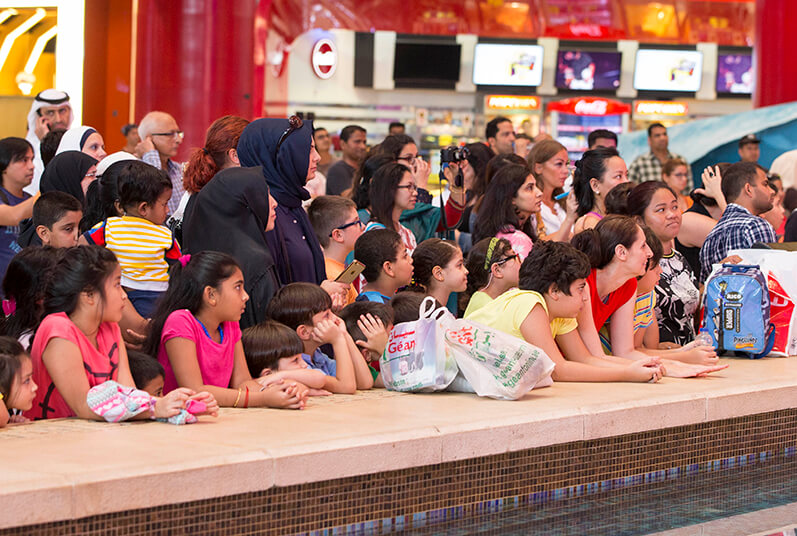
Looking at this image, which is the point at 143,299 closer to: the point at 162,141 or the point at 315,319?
the point at 315,319

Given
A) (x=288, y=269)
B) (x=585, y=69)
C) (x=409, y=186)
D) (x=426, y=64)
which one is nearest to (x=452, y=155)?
(x=409, y=186)

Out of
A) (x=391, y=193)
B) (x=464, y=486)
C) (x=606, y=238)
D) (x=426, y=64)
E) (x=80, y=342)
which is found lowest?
(x=464, y=486)

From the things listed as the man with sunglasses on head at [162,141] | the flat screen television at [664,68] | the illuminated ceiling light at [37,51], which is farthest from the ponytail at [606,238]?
the flat screen television at [664,68]

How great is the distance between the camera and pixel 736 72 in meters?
17.0

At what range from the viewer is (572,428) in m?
4.22

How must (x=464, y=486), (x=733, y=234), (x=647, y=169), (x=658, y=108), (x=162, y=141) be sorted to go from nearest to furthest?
(x=464, y=486) < (x=733, y=234) < (x=162, y=141) < (x=647, y=169) < (x=658, y=108)

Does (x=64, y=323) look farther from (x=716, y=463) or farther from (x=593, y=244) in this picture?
(x=716, y=463)

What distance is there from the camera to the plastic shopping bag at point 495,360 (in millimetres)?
4340

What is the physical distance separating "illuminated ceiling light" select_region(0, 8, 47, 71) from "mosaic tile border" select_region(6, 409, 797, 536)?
789cm

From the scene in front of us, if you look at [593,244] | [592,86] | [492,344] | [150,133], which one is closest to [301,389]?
[492,344]

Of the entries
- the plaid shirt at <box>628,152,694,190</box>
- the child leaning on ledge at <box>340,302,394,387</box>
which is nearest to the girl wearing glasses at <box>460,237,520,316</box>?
the child leaning on ledge at <box>340,302,394,387</box>

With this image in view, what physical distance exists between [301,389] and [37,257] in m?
1.15

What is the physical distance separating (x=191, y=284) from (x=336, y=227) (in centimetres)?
145

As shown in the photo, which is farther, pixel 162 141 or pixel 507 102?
pixel 507 102
